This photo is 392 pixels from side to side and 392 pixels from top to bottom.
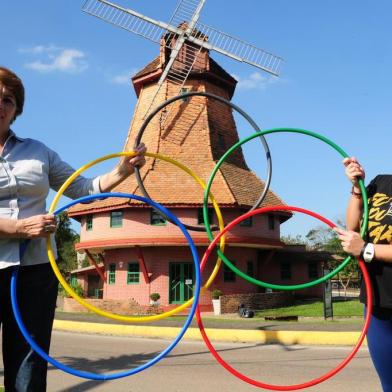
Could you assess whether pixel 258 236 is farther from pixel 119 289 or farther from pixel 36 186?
pixel 36 186

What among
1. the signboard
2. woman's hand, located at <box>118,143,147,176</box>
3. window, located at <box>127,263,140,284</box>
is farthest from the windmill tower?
woman's hand, located at <box>118,143,147,176</box>

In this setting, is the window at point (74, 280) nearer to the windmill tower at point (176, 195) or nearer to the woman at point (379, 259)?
the windmill tower at point (176, 195)

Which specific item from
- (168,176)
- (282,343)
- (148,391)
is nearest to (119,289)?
(168,176)

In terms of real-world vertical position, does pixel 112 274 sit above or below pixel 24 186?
below

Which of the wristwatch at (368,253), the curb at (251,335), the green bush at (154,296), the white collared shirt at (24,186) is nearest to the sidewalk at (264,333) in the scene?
the curb at (251,335)

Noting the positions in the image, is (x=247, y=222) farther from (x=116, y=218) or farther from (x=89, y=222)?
(x=89, y=222)

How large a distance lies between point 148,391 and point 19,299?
4.10 m

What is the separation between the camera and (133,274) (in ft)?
88.4

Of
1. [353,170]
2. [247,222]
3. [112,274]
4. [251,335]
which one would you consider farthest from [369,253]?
[112,274]

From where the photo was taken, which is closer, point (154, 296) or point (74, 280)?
point (154, 296)

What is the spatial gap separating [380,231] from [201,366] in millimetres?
6272

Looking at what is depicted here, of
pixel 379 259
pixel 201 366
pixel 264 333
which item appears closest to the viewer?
pixel 379 259

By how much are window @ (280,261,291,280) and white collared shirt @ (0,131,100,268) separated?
1231 inches

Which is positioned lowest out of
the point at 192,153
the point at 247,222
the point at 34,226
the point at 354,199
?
the point at 34,226
